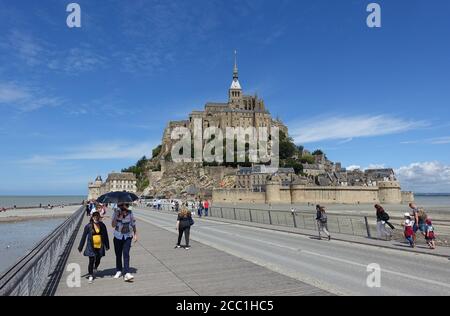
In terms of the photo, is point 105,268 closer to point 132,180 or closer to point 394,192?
point 394,192

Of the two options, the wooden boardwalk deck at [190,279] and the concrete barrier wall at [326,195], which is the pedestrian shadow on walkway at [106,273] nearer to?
the wooden boardwalk deck at [190,279]

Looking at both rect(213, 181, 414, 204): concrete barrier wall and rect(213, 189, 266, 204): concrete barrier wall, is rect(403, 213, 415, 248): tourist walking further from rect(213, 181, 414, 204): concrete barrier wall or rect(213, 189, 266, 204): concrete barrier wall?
rect(213, 189, 266, 204): concrete barrier wall

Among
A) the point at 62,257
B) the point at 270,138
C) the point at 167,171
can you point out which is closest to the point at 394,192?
the point at 270,138

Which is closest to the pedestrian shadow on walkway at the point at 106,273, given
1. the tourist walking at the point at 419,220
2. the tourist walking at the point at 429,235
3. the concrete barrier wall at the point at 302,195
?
the tourist walking at the point at 429,235

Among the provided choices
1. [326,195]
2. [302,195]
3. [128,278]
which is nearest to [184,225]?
[128,278]

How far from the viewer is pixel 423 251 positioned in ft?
40.6

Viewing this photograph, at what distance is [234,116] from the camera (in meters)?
134

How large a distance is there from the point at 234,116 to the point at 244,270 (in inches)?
4950

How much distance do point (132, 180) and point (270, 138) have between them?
48274 millimetres

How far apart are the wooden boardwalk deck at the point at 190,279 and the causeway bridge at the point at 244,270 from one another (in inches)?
0.7

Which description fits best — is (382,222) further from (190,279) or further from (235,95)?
(235,95)

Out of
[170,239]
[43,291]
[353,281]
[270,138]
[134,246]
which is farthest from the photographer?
[270,138]

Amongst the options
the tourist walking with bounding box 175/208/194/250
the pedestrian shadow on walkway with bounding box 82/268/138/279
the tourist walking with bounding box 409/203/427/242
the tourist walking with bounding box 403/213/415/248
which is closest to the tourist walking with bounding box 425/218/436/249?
the tourist walking with bounding box 409/203/427/242

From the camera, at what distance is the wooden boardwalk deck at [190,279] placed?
714cm
